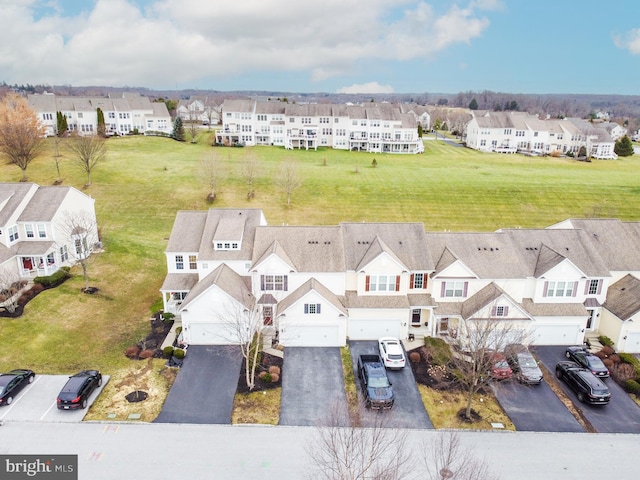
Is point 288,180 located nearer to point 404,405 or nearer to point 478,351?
point 404,405

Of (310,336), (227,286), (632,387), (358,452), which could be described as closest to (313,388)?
(310,336)

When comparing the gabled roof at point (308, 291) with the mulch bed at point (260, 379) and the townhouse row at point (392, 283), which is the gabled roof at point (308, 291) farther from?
the mulch bed at point (260, 379)

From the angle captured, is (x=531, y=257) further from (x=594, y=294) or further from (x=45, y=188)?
(x=45, y=188)

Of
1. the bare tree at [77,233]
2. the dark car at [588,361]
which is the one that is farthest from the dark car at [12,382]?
the dark car at [588,361]

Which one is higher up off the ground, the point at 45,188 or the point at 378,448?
the point at 45,188

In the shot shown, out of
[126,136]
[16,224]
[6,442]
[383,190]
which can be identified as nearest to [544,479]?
[6,442]

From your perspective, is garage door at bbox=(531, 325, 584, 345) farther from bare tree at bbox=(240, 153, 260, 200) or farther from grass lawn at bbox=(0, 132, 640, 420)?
bare tree at bbox=(240, 153, 260, 200)

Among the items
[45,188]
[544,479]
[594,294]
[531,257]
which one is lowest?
[544,479]

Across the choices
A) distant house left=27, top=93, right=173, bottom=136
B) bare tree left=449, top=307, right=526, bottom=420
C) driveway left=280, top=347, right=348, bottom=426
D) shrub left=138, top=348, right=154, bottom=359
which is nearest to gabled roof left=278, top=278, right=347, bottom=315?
driveway left=280, top=347, right=348, bottom=426
